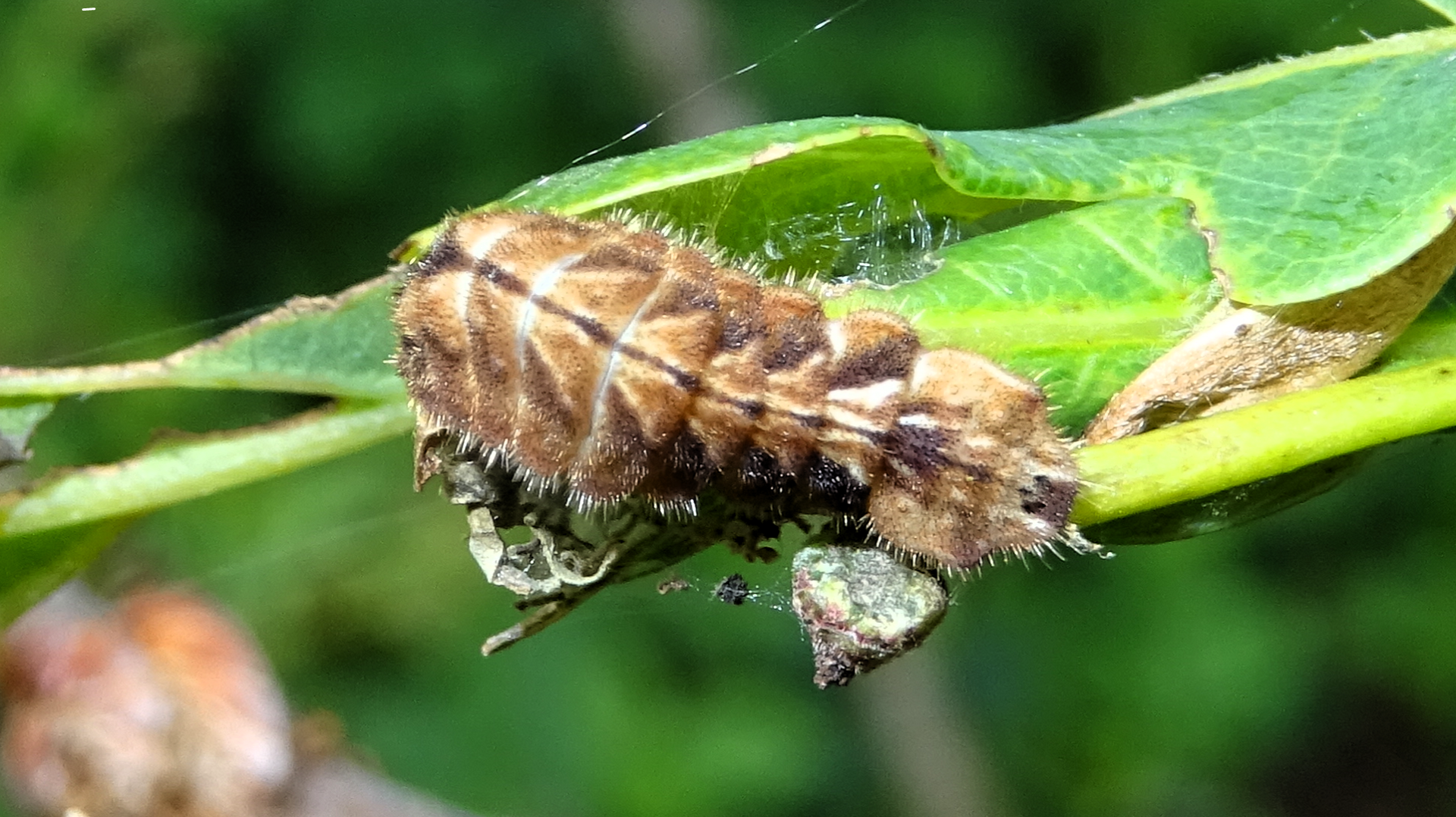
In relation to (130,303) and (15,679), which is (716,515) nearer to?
(15,679)

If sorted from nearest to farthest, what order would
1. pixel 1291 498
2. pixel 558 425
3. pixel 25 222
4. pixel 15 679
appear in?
pixel 558 425 < pixel 1291 498 < pixel 15 679 < pixel 25 222

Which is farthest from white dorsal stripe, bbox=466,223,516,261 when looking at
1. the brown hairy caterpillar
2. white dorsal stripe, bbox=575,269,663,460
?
white dorsal stripe, bbox=575,269,663,460

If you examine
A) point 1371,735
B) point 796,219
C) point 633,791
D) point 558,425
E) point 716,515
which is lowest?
point 1371,735

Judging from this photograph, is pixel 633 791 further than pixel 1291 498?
Yes

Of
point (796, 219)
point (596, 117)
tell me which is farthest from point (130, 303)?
point (796, 219)

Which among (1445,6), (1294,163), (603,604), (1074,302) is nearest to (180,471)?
(1074,302)

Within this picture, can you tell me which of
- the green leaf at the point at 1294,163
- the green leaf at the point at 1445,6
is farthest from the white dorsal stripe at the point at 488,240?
the green leaf at the point at 1445,6
